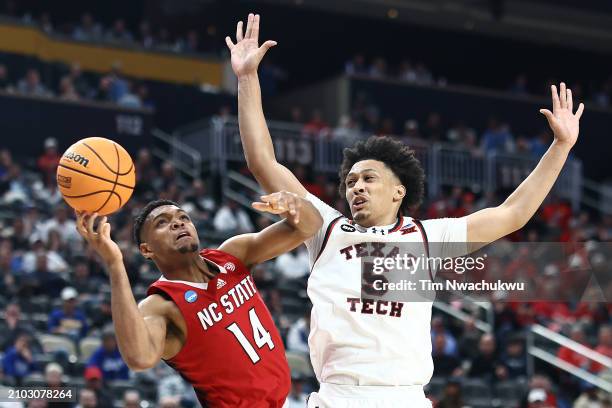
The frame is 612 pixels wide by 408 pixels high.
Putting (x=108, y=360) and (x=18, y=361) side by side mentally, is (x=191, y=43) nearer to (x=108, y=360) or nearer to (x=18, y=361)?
(x=108, y=360)

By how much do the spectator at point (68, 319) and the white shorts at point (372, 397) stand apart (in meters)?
8.41

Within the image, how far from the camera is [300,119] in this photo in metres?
28.1

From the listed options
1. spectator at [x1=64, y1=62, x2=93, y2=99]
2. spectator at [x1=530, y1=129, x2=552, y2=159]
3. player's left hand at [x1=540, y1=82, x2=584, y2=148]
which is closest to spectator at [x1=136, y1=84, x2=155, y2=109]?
spectator at [x1=64, y1=62, x2=93, y2=99]

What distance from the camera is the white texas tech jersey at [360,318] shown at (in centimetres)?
632

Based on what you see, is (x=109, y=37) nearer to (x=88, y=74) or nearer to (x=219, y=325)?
(x=88, y=74)

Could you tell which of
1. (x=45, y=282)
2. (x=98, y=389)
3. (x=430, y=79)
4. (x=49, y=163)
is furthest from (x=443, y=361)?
(x=430, y=79)

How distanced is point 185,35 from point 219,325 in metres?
22.7

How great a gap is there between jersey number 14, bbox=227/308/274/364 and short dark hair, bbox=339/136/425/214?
934 millimetres

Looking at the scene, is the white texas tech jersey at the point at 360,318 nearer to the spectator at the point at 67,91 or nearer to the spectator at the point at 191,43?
the spectator at the point at 67,91

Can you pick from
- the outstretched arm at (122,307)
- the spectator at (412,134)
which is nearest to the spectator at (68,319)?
the outstretched arm at (122,307)

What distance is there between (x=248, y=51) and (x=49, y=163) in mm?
13504

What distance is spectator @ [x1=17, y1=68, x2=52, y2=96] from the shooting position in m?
22.0

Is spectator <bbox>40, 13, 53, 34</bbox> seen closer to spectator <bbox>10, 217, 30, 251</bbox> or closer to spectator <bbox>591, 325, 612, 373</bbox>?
spectator <bbox>10, 217, 30, 251</bbox>

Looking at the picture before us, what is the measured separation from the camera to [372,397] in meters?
6.32
